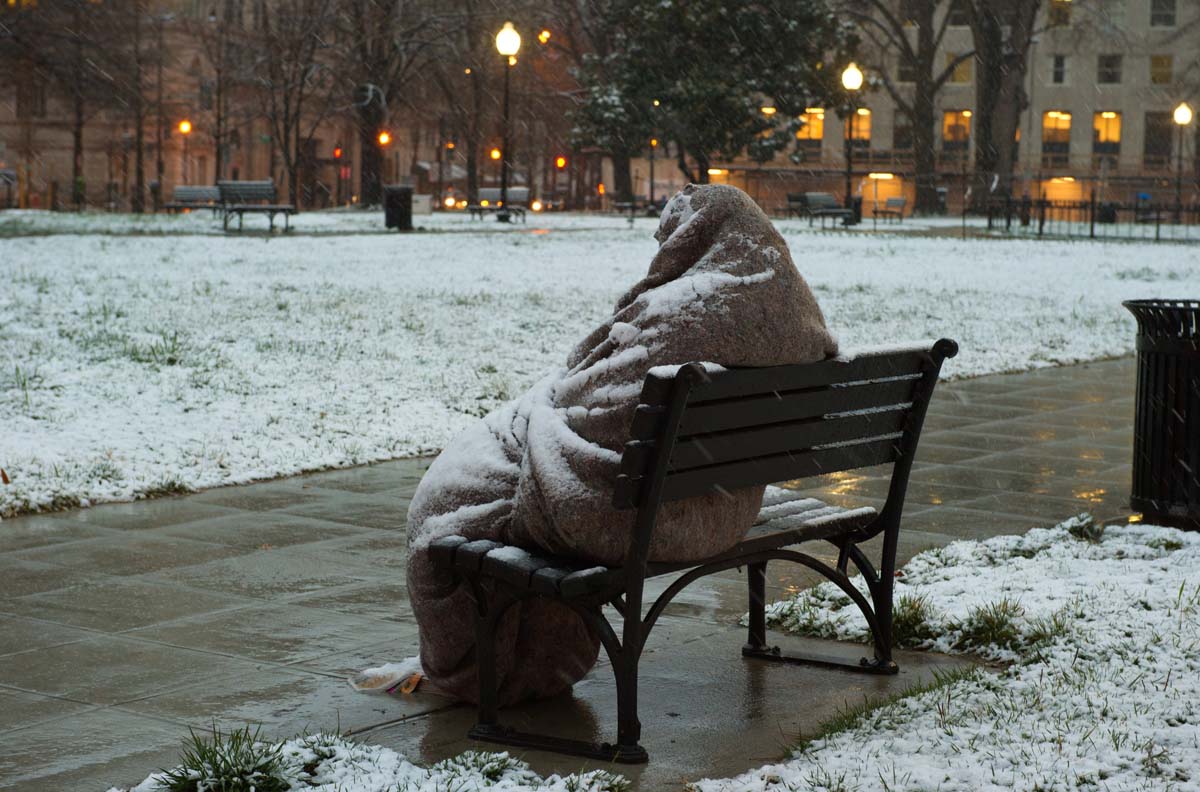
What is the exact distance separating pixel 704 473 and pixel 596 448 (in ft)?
1.01

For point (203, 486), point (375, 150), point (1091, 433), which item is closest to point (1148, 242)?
point (375, 150)

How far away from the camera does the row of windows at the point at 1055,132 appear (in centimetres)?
8512

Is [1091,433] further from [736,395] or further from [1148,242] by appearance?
[1148,242]

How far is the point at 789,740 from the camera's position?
4164 millimetres

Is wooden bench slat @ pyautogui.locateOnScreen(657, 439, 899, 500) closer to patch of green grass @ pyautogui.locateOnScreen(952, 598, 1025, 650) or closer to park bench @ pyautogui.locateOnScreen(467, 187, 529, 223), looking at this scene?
patch of green grass @ pyautogui.locateOnScreen(952, 598, 1025, 650)

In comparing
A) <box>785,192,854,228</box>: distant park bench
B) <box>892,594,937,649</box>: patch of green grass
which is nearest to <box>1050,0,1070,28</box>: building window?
<box>785,192,854,228</box>: distant park bench

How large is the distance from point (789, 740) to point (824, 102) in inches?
1800

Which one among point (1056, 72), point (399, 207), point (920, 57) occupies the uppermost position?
point (1056, 72)

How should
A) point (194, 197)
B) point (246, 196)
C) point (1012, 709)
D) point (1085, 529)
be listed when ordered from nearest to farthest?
point (1012, 709) < point (1085, 529) < point (246, 196) < point (194, 197)

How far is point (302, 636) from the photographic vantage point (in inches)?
205

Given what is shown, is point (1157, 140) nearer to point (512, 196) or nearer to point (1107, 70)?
point (1107, 70)

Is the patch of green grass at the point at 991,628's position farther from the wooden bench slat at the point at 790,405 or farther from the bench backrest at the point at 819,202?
the bench backrest at the point at 819,202

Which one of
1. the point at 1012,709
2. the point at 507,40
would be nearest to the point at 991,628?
the point at 1012,709

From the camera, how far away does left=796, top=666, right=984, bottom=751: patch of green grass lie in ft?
13.5
